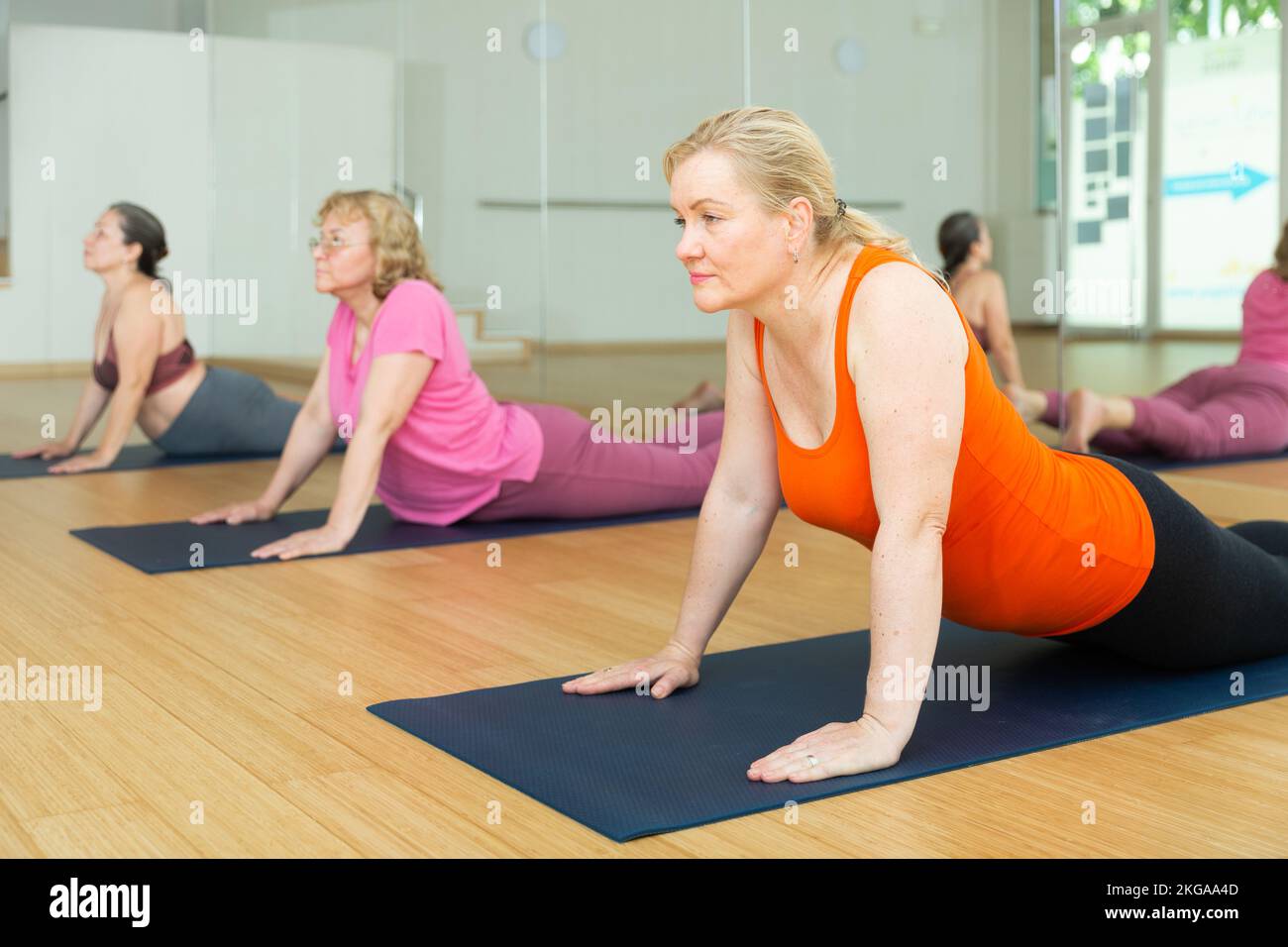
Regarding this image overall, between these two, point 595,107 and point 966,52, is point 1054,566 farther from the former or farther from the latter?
point 595,107

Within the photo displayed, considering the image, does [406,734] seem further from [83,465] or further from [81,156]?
[81,156]

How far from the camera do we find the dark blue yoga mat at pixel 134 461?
15.1 feet

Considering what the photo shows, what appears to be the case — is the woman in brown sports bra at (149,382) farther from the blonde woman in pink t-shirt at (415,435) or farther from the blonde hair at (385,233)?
the blonde hair at (385,233)

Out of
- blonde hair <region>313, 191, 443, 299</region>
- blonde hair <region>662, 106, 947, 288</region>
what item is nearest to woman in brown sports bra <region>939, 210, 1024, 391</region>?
blonde hair <region>313, 191, 443, 299</region>

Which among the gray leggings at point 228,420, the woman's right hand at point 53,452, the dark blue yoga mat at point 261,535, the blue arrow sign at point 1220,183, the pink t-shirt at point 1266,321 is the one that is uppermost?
the blue arrow sign at point 1220,183

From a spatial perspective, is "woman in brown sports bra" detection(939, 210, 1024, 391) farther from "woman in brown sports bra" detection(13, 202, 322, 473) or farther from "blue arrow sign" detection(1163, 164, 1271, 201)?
"woman in brown sports bra" detection(13, 202, 322, 473)

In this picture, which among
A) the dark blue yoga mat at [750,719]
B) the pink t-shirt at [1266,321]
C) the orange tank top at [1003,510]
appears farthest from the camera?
the pink t-shirt at [1266,321]

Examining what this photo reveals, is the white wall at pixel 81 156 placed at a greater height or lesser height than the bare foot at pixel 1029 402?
greater

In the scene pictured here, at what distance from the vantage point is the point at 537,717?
2.01 m

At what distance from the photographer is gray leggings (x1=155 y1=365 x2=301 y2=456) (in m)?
4.89

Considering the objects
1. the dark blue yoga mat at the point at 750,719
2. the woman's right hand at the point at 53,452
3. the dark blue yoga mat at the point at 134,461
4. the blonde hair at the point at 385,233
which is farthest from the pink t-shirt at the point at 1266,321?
the woman's right hand at the point at 53,452

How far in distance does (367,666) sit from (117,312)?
2.58 m

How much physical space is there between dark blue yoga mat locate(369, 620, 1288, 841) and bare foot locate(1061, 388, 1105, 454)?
180 centimetres

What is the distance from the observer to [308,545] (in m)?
3.20
